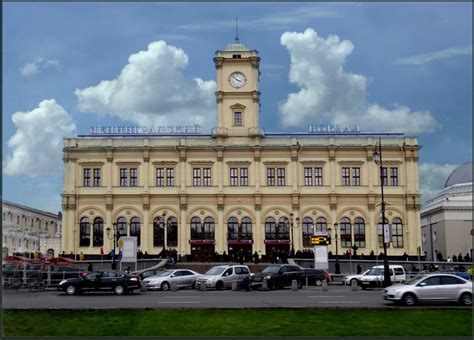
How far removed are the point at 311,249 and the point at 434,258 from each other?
20329 mm

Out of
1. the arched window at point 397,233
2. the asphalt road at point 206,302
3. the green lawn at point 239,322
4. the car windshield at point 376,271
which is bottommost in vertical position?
the green lawn at point 239,322

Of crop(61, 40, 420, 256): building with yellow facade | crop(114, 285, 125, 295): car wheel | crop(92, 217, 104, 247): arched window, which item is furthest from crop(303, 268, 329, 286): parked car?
crop(92, 217, 104, 247): arched window

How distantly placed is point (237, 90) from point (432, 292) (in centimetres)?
5214

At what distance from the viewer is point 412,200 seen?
70438mm

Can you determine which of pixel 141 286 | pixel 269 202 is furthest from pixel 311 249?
pixel 141 286

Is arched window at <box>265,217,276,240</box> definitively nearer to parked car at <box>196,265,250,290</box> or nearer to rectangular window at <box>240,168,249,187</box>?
rectangular window at <box>240,168,249,187</box>

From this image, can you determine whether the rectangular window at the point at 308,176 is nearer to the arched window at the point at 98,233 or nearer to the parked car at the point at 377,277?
the arched window at the point at 98,233

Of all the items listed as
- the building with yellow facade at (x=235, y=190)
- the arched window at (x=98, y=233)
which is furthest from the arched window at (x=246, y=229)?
the arched window at (x=98, y=233)

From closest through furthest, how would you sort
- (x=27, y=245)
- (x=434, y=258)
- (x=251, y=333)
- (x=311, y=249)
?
(x=251, y=333) < (x=311, y=249) < (x=434, y=258) < (x=27, y=245)

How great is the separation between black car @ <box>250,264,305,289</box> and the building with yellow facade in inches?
1252

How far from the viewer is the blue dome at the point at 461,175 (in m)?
89.5

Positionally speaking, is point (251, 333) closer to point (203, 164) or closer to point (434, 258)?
point (203, 164)

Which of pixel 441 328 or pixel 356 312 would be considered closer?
pixel 441 328

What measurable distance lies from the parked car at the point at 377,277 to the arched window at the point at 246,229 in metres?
30.4
